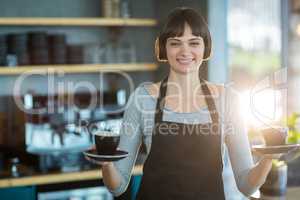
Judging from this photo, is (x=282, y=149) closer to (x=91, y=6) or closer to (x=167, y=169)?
(x=167, y=169)

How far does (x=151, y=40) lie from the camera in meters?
1.85

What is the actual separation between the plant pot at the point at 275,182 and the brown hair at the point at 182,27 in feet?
1.32

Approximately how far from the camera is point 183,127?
2.25 feet

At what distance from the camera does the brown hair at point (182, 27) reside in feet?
2.21

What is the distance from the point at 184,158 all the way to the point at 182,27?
195mm

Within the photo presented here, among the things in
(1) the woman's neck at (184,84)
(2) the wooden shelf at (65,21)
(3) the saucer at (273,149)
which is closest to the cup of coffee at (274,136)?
(3) the saucer at (273,149)

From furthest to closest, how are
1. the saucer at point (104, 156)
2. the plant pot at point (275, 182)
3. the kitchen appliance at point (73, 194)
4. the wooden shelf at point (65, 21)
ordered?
1. the wooden shelf at point (65, 21)
2. the kitchen appliance at point (73, 194)
3. the plant pot at point (275, 182)
4. the saucer at point (104, 156)

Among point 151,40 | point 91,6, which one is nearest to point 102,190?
point 151,40

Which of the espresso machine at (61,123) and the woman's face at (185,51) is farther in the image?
the espresso machine at (61,123)

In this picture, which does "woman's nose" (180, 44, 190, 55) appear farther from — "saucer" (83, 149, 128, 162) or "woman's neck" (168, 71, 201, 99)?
"saucer" (83, 149, 128, 162)

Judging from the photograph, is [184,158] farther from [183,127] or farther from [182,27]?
[182,27]

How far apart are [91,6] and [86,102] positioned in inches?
16.3

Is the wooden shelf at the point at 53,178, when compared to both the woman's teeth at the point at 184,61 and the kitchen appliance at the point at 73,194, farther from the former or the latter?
the woman's teeth at the point at 184,61

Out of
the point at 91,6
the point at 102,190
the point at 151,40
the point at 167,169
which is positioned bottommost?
the point at 102,190
